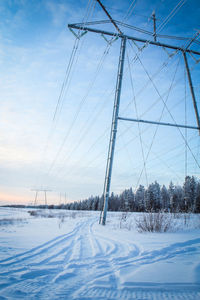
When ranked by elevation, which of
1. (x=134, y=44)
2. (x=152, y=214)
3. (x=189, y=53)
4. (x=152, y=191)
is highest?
(x=134, y=44)

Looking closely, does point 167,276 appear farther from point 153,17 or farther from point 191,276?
point 153,17

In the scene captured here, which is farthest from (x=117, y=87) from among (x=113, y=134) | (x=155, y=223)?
(x=155, y=223)

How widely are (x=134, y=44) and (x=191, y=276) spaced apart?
11.2 metres

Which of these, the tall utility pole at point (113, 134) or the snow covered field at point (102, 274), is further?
the tall utility pole at point (113, 134)

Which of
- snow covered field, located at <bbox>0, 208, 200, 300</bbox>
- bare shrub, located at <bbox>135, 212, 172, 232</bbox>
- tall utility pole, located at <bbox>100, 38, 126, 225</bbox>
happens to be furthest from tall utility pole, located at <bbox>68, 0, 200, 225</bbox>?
snow covered field, located at <bbox>0, 208, 200, 300</bbox>

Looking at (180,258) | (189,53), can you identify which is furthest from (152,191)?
(180,258)

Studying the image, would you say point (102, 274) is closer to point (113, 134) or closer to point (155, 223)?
point (155, 223)

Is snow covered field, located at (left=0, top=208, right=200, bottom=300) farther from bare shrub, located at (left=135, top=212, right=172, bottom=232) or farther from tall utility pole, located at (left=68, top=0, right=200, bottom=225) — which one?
tall utility pole, located at (left=68, top=0, right=200, bottom=225)

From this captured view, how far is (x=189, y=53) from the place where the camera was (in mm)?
8398

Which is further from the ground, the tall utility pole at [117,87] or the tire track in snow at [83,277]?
the tall utility pole at [117,87]

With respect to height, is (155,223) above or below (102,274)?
below

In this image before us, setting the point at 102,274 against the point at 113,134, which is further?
the point at 113,134

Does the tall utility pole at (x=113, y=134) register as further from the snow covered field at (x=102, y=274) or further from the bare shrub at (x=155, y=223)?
the snow covered field at (x=102, y=274)

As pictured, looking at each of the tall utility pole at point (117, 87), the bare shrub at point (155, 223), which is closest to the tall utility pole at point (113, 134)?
the tall utility pole at point (117, 87)
